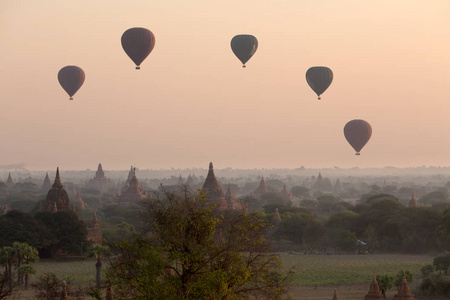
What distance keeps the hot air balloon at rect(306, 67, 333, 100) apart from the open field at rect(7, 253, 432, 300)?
56.6 ft

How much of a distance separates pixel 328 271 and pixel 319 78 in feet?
80.3

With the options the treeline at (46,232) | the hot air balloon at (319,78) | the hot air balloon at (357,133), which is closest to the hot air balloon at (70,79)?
the treeline at (46,232)

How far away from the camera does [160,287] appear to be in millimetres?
21016

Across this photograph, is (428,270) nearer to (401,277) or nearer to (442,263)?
(442,263)

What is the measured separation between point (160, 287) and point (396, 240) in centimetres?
6013

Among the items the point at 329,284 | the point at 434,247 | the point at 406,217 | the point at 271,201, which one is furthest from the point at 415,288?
the point at 271,201

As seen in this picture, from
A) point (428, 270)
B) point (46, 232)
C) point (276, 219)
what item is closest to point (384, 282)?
point (428, 270)

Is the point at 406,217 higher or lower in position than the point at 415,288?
higher

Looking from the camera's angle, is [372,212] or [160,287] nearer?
[160,287]

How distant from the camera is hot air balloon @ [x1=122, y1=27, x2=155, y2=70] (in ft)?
231

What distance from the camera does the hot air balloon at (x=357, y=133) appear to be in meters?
85.1

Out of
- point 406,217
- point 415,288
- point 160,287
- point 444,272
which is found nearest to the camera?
point 160,287

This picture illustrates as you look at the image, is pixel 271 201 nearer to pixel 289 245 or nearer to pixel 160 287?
pixel 289 245

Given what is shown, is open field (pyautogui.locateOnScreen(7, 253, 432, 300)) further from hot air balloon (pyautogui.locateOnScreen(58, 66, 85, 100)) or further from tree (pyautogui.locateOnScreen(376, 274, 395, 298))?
hot air balloon (pyautogui.locateOnScreen(58, 66, 85, 100))
